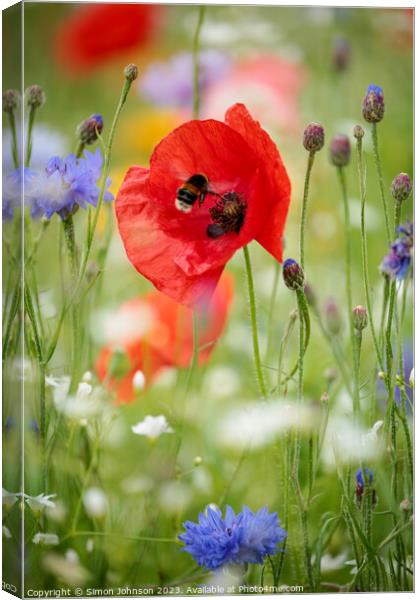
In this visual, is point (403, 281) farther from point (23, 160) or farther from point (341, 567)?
point (23, 160)

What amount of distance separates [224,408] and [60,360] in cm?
29

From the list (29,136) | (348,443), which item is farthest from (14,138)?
(348,443)

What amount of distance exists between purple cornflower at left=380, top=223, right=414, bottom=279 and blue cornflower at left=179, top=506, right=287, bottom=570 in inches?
17.6

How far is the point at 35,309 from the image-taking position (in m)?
2.31

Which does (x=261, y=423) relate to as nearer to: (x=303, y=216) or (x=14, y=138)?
(x=303, y=216)

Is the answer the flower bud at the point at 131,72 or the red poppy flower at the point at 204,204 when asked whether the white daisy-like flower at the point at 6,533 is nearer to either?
the red poppy flower at the point at 204,204

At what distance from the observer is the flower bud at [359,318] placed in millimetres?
2363

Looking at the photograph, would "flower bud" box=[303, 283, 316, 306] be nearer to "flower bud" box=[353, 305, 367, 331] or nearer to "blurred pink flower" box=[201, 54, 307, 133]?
"flower bud" box=[353, 305, 367, 331]

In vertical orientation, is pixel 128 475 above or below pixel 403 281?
below

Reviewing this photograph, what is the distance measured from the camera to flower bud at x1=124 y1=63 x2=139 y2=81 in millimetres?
2340

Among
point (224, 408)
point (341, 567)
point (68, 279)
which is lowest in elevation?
point (341, 567)

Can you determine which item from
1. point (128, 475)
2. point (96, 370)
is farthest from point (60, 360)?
point (128, 475)

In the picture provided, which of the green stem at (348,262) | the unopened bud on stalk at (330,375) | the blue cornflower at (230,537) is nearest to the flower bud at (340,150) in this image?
the green stem at (348,262)

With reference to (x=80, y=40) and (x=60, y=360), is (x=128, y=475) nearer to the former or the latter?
(x=60, y=360)
